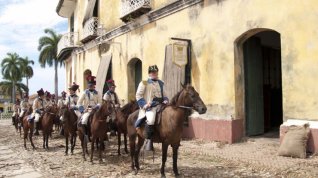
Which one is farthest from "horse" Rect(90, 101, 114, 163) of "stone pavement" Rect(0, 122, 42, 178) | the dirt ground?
"stone pavement" Rect(0, 122, 42, 178)

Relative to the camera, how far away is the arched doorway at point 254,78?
448 inches

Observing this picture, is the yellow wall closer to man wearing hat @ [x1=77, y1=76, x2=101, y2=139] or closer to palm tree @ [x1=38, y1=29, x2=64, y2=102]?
man wearing hat @ [x1=77, y1=76, x2=101, y2=139]

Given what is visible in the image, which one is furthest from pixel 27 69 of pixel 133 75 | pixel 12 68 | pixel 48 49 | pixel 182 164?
pixel 182 164

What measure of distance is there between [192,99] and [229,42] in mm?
4784

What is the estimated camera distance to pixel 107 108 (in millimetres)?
9562

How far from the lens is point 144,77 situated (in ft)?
53.1

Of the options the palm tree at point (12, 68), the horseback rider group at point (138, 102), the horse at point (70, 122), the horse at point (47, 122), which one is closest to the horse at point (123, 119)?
the horseback rider group at point (138, 102)

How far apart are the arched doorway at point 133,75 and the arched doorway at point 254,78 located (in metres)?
6.45

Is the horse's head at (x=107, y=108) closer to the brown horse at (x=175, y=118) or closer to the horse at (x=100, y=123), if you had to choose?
the horse at (x=100, y=123)

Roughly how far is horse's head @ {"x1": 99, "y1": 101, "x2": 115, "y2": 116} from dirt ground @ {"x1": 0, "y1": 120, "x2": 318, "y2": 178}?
1.36 metres

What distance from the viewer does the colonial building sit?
9.38 meters

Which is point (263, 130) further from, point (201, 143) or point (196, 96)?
point (196, 96)

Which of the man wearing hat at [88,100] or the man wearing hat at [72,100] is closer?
the man wearing hat at [88,100]

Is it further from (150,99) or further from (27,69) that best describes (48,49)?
(150,99)
